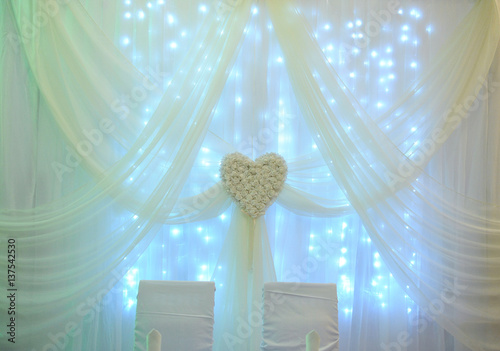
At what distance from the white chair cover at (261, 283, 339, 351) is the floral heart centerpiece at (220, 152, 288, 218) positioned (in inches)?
25.5

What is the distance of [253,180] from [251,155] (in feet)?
0.68

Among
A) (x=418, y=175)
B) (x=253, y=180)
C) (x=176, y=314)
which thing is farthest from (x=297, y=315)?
(x=418, y=175)

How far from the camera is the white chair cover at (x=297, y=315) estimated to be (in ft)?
8.48

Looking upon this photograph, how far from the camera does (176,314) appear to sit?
258 cm

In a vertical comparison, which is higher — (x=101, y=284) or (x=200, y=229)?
(x=200, y=229)

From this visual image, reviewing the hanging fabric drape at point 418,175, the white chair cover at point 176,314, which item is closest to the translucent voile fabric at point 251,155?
the hanging fabric drape at point 418,175

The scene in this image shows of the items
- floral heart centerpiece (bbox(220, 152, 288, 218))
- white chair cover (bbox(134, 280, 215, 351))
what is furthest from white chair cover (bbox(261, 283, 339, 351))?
floral heart centerpiece (bbox(220, 152, 288, 218))

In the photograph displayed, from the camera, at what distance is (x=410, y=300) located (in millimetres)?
3367

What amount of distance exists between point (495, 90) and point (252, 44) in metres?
1.85

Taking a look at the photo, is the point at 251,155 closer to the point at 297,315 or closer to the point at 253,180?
the point at 253,180

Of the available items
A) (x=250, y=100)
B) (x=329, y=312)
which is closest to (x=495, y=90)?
(x=250, y=100)

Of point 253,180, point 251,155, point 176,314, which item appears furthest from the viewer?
point 251,155

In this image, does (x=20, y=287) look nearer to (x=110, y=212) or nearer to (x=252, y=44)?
(x=110, y=212)

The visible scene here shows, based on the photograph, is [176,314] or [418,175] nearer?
[176,314]
